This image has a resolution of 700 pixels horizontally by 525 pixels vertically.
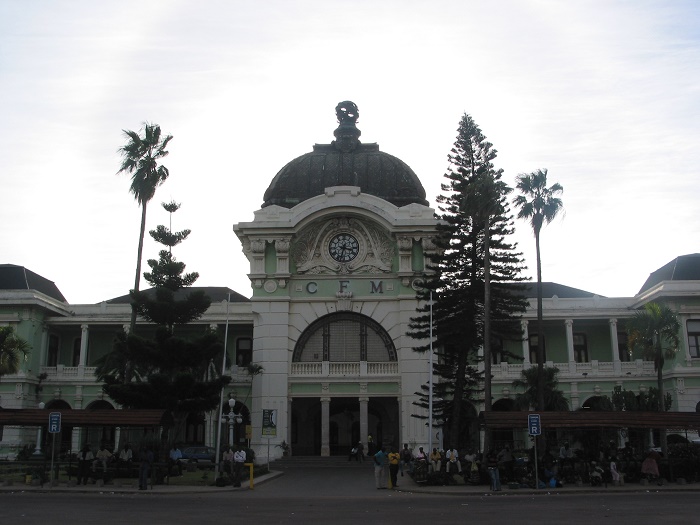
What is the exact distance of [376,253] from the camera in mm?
42594

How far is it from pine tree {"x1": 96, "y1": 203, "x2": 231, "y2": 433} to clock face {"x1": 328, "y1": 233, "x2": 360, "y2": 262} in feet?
29.2

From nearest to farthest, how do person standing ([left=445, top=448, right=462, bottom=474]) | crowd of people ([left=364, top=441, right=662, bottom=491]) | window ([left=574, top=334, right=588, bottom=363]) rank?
crowd of people ([left=364, top=441, right=662, bottom=491]) < person standing ([left=445, top=448, right=462, bottom=474]) < window ([left=574, top=334, right=588, bottom=363])

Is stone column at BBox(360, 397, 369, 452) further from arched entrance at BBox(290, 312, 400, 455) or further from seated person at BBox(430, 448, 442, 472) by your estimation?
seated person at BBox(430, 448, 442, 472)

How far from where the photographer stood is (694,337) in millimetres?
42719

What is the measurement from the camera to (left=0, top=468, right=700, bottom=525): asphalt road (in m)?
17.0

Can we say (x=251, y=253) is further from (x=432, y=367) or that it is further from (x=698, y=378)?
(x=698, y=378)

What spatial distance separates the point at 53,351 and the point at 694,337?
1440 inches

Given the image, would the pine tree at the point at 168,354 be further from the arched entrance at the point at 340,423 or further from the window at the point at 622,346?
the window at the point at 622,346

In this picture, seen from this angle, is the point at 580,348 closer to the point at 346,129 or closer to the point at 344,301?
the point at 344,301

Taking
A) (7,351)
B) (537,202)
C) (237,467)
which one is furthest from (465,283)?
(7,351)

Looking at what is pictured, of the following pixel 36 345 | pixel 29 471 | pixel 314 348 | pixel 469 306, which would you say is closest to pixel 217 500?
pixel 29 471

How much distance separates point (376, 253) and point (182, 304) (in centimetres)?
1143

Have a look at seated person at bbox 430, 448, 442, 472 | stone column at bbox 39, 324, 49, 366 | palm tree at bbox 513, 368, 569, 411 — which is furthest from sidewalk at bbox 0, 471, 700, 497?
stone column at bbox 39, 324, 49, 366

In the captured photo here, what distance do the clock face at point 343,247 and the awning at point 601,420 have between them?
1607cm
